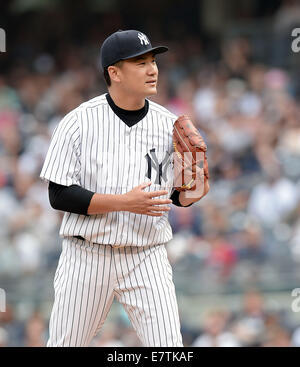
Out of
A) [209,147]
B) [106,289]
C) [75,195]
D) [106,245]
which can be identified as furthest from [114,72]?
[209,147]

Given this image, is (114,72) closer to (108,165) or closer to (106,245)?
(108,165)

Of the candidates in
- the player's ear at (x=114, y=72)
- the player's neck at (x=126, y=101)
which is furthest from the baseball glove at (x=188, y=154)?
the player's ear at (x=114, y=72)

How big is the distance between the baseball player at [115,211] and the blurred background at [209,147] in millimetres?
2839

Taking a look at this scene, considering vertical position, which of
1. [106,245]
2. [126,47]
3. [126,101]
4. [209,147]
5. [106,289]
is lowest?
[106,289]

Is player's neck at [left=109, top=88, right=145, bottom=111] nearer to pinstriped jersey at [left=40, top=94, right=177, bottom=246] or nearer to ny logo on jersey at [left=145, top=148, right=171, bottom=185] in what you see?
pinstriped jersey at [left=40, top=94, right=177, bottom=246]

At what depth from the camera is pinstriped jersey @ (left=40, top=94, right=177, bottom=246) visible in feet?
10.6

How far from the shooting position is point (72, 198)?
10.4ft

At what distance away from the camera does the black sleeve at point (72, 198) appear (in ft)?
10.4

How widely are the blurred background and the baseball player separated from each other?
9.31 feet

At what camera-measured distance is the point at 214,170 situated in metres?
7.70

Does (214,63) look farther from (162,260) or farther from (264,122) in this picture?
(162,260)

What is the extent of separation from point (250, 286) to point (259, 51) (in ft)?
12.7

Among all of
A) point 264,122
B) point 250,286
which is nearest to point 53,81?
point 264,122

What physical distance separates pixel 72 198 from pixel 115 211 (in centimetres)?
18
